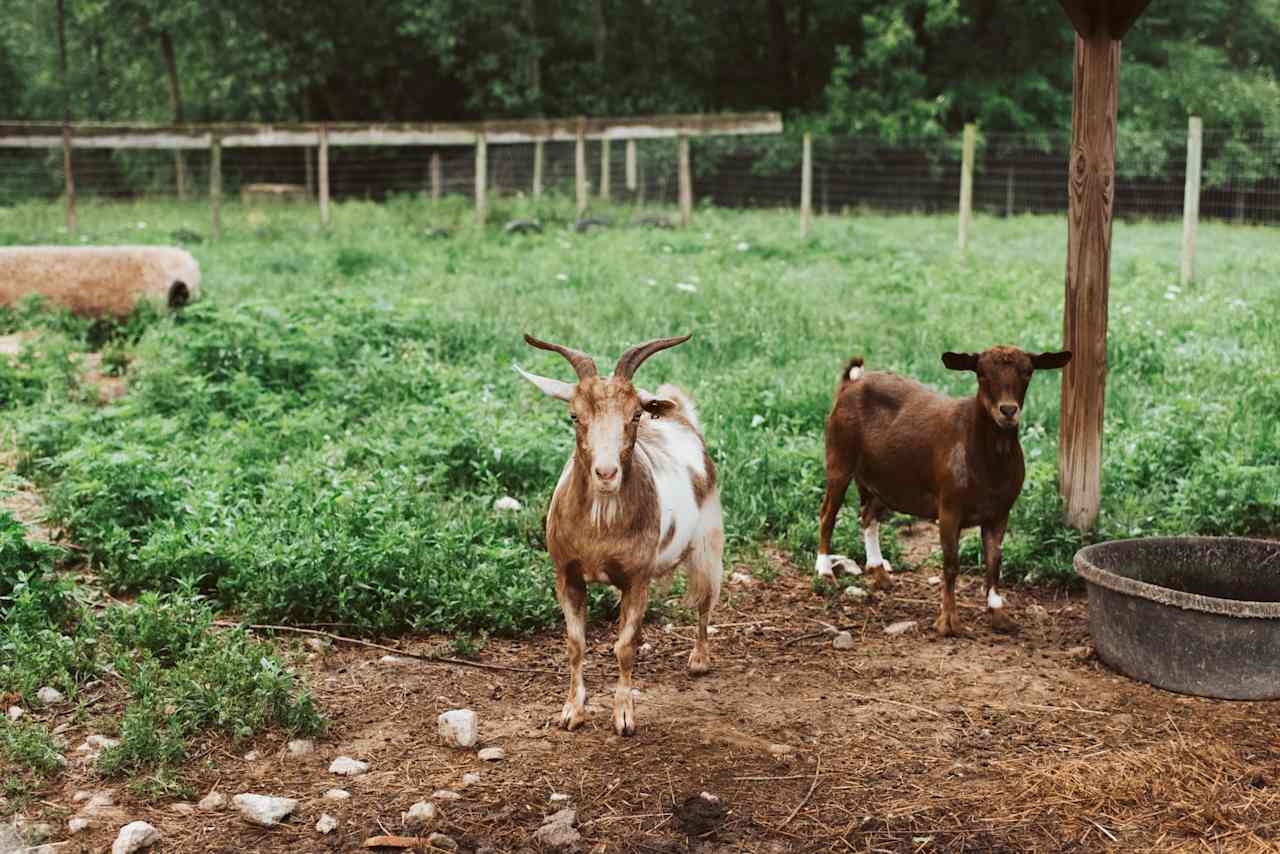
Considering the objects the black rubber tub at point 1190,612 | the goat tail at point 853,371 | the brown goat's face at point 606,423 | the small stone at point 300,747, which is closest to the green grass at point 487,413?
the black rubber tub at point 1190,612

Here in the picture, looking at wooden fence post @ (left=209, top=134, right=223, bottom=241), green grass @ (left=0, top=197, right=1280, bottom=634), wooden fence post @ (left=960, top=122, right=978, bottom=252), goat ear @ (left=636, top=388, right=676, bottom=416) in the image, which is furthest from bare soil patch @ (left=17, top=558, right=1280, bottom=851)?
wooden fence post @ (left=209, top=134, right=223, bottom=241)

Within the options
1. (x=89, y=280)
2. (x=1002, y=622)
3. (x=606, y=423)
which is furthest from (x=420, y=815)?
(x=89, y=280)

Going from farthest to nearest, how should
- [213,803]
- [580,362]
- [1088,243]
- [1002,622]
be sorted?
[1088,243] → [1002,622] → [580,362] → [213,803]

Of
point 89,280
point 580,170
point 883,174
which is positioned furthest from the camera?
point 883,174

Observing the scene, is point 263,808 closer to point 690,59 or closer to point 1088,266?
point 1088,266

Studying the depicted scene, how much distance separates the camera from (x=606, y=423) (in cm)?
409

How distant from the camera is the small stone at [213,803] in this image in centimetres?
388

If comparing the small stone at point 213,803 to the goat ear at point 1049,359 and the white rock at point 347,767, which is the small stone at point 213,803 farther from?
the goat ear at point 1049,359

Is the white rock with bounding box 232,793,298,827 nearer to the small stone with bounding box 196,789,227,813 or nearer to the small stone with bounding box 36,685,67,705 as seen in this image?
the small stone with bounding box 196,789,227,813

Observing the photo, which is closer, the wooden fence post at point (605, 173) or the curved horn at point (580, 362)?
the curved horn at point (580, 362)

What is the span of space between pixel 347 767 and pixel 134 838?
0.73 metres

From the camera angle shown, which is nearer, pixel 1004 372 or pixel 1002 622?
pixel 1004 372

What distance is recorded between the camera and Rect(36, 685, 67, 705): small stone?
4.52 metres

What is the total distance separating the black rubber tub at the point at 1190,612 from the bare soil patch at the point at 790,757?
0.10 m
